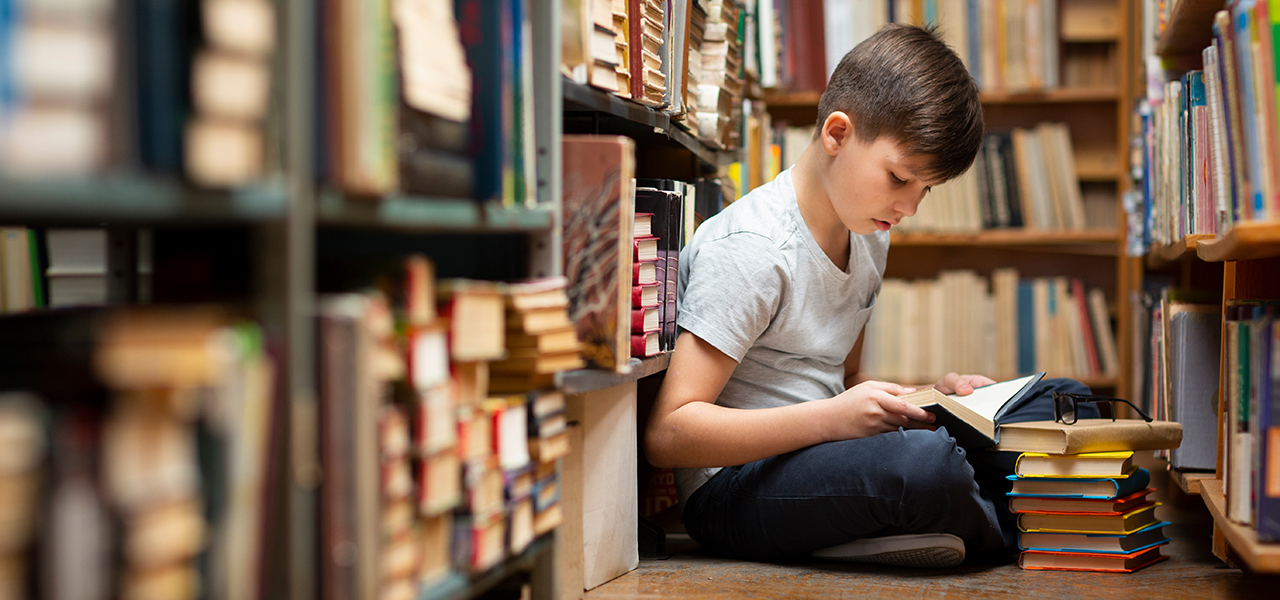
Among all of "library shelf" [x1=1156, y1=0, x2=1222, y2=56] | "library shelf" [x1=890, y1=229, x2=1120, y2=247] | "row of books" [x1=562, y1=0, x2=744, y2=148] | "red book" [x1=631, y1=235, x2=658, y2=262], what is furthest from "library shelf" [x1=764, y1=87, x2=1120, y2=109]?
"red book" [x1=631, y1=235, x2=658, y2=262]

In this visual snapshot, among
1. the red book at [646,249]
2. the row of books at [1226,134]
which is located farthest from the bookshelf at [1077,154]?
the red book at [646,249]

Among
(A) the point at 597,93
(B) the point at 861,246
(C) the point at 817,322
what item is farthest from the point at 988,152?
(A) the point at 597,93

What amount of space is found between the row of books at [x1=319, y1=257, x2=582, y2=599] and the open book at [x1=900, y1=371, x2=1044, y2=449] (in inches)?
22.2

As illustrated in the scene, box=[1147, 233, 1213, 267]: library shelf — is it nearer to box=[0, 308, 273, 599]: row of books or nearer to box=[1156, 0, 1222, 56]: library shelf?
box=[1156, 0, 1222, 56]: library shelf

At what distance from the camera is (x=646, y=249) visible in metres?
1.48

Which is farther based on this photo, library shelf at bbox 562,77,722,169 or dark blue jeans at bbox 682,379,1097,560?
dark blue jeans at bbox 682,379,1097,560

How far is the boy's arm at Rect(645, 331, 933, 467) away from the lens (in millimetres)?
1472

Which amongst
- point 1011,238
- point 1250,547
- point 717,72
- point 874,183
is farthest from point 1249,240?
point 1011,238

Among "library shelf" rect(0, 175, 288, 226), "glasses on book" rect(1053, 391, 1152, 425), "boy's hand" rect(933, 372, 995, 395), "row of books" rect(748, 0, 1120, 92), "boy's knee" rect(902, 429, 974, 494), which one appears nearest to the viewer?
"library shelf" rect(0, 175, 288, 226)

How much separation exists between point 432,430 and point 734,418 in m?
0.71

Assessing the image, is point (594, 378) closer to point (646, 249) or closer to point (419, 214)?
point (646, 249)

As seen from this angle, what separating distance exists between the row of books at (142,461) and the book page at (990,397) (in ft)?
3.75

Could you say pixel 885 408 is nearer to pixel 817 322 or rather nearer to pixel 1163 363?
pixel 817 322

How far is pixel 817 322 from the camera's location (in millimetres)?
1696
